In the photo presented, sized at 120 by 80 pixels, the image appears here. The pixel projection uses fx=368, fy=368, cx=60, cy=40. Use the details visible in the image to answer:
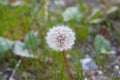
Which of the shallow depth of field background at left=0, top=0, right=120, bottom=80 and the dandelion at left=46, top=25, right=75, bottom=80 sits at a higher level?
the shallow depth of field background at left=0, top=0, right=120, bottom=80

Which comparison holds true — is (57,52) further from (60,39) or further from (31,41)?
(60,39)

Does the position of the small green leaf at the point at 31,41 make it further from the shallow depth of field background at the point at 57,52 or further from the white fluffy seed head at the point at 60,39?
the white fluffy seed head at the point at 60,39

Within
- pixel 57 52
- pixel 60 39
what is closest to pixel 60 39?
pixel 60 39

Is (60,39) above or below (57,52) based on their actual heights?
below

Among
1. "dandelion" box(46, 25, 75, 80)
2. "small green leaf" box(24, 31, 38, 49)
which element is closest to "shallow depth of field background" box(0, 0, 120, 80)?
"small green leaf" box(24, 31, 38, 49)

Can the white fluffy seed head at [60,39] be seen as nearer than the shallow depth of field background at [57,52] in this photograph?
Yes

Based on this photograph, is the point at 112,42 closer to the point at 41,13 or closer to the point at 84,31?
the point at 84,31

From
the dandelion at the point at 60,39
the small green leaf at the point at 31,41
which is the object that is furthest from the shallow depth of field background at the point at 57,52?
the dandelion at the point at 60,39

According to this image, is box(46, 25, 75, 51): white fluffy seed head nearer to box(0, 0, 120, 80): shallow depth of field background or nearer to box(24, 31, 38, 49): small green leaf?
box(0, 0, 120, 80): shallow depth of field background
